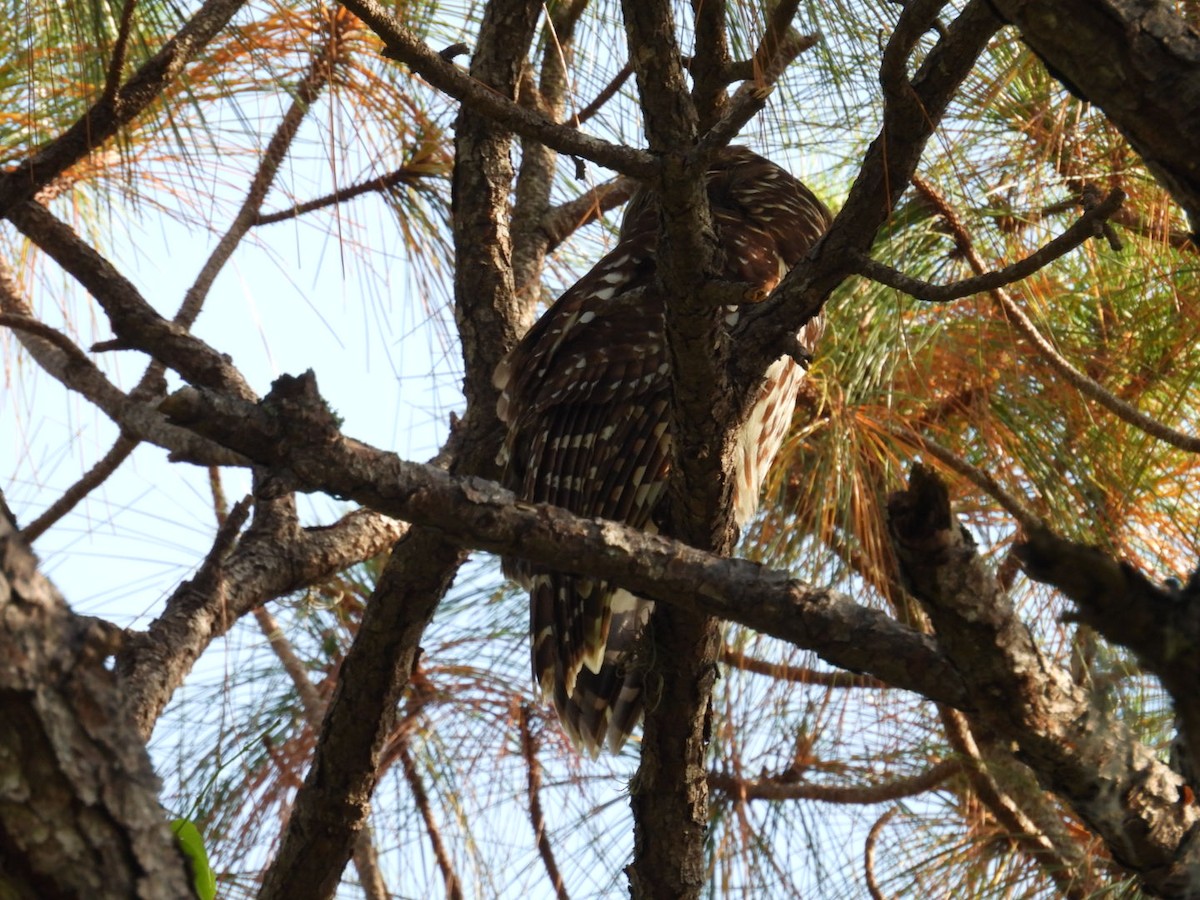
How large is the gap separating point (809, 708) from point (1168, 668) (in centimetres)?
305

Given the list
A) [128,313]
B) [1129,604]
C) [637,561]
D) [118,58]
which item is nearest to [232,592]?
[128,313]

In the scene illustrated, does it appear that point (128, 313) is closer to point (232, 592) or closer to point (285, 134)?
point (232, 592)

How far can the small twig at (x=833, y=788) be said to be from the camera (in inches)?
139

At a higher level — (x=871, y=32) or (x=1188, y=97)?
(x=871, y=32)

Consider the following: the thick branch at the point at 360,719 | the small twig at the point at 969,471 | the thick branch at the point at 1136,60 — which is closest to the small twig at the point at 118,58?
the thick branch at the point at 360,719

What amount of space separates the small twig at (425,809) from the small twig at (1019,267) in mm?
2707

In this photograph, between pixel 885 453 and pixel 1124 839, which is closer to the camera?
pixel 1124 839

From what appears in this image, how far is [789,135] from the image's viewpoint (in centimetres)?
312

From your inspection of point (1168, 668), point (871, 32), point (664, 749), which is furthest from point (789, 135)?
point (1168, 668)

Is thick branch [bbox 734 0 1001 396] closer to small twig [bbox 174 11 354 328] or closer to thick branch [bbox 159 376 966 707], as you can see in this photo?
thick branch [bbox 159 376 966 707]

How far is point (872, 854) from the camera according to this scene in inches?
138

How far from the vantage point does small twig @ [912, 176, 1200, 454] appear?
277 centimetres

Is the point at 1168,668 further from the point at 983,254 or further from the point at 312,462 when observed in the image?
the point at 983,254

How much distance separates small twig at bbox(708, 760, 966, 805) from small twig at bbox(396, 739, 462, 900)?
0.81m
